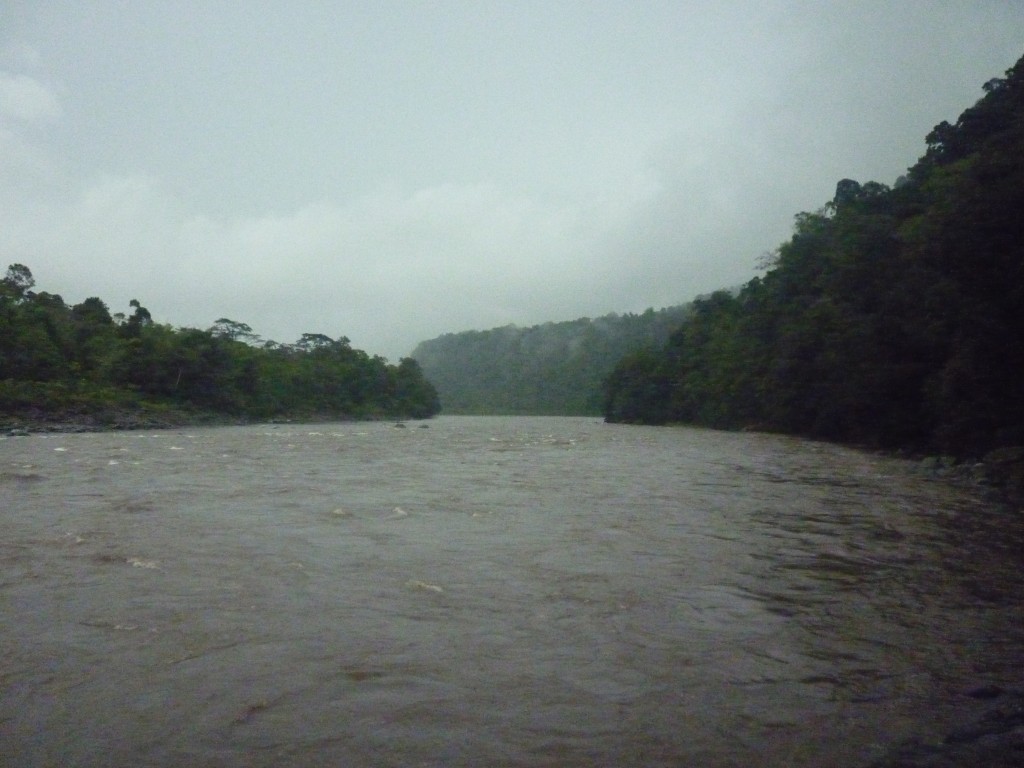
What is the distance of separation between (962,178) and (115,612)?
867 inches

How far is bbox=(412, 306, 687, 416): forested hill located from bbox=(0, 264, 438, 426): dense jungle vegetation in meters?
69.7

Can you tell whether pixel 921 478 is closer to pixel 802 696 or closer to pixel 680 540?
pixel 680 540

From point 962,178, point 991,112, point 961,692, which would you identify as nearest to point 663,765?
point 961,692

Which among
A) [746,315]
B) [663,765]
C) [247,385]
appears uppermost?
[746,315]

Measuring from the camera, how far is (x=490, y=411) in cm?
16300

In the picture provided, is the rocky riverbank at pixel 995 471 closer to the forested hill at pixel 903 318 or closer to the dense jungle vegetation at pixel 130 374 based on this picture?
the forested hill at pixel 903 318

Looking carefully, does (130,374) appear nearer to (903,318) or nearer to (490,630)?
(903,318)

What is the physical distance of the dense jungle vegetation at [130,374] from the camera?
46.8m

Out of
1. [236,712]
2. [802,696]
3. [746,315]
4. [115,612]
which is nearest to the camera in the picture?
[236,712]

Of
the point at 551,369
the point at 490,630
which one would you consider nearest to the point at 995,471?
the point at 490,630

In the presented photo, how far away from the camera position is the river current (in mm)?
4508

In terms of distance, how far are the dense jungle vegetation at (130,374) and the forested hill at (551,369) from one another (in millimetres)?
69654

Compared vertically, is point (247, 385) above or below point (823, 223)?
below

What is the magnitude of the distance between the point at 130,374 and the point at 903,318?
51667mm
